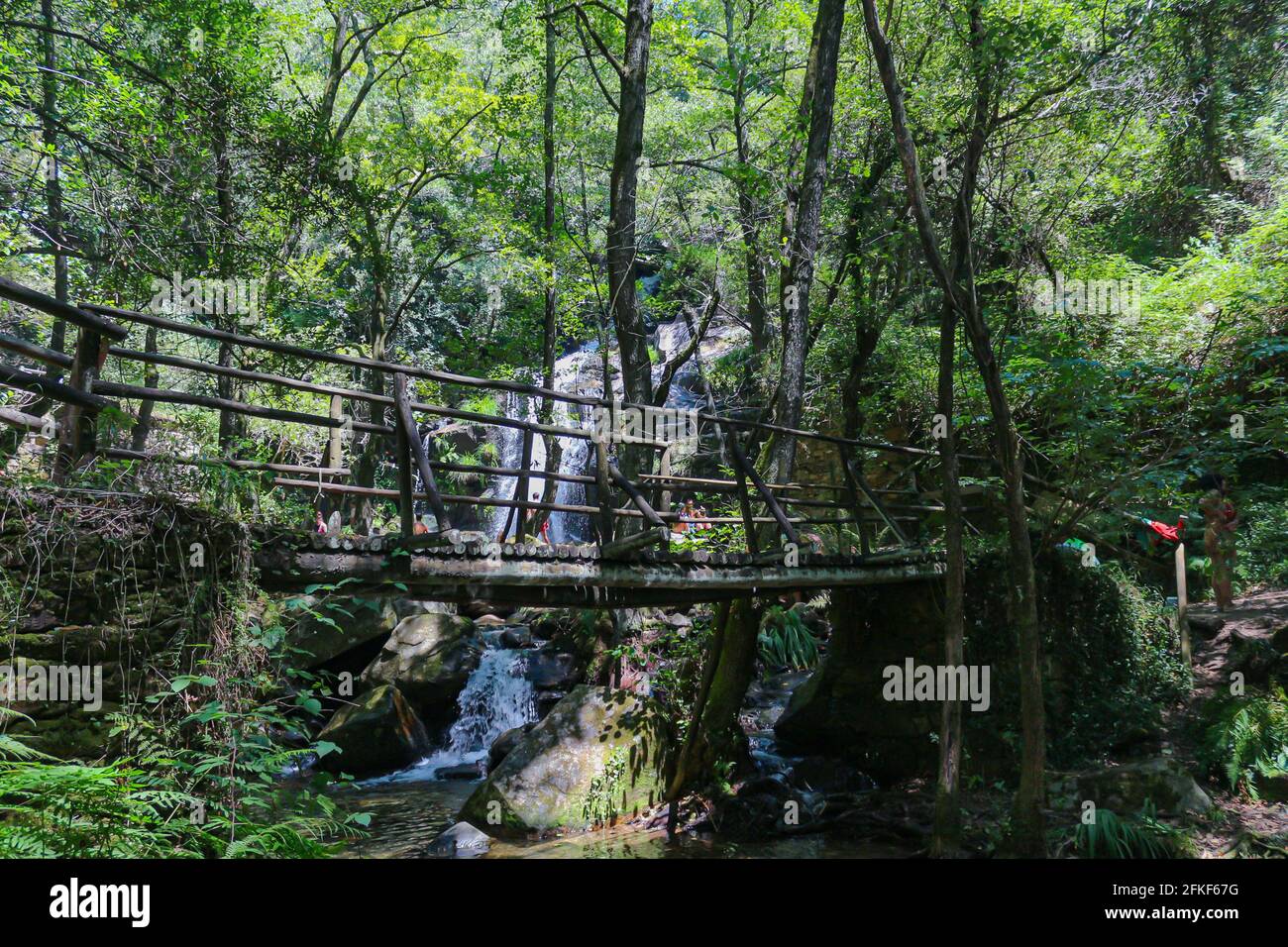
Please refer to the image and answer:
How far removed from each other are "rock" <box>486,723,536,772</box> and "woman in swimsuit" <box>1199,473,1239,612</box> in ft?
28.4

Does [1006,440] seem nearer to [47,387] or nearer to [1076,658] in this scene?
[1076,658]

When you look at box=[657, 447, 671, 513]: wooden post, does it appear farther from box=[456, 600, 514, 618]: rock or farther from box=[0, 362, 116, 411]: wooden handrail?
box=[456, 600, 514, 618]: rock

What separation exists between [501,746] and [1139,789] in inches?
272

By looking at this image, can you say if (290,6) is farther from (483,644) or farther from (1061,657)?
(1061,657)

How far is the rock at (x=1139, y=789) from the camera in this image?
6668 millimetres

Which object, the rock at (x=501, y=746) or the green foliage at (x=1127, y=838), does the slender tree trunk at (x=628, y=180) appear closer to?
the rock at (x=501, y=746)

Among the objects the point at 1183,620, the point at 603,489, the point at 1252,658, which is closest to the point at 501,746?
the point at 603,489

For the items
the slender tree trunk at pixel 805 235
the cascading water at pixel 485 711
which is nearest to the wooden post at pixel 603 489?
the slender tree trunk at pixel 805 235

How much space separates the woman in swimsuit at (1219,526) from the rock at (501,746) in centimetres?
865

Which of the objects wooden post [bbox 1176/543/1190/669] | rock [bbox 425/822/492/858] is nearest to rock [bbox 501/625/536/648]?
rock [bbox 425/822/492/858]

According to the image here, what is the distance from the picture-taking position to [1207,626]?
34.9ft

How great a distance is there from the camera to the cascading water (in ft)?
35.4

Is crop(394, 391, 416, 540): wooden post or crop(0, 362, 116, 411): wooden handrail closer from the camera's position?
crop(0, 362, 116, 411): wooden handrail
